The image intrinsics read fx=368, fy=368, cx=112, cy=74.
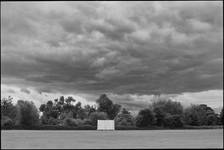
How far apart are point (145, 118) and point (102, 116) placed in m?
13.2

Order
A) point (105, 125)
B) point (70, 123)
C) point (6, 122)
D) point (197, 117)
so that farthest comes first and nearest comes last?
point (197, 117) < point (70, 123) < point (105, 125) < point (6, 122)

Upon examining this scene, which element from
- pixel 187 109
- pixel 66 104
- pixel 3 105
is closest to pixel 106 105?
pixel 66 104

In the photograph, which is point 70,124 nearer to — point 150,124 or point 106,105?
point 150,124

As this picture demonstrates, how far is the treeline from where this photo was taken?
348 ft

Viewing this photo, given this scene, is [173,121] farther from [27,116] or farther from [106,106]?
[27,116]

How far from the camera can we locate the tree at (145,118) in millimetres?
112000

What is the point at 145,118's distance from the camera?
112438mm

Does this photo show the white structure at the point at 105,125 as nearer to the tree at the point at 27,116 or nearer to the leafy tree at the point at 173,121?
the tree at the point at 27,116

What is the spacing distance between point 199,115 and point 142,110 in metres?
31.4

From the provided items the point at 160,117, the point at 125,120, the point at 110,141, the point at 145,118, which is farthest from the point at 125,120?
the point at 110,141

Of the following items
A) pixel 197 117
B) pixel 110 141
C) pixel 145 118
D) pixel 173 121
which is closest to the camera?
pixel 110 141

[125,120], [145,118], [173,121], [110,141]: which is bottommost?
[110,141]

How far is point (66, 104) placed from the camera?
155375mm

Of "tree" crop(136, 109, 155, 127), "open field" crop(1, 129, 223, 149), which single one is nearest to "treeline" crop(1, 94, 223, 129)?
"tree" crop(136, 109, 155, 127)
